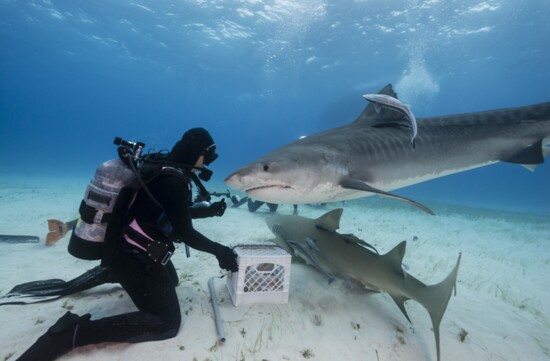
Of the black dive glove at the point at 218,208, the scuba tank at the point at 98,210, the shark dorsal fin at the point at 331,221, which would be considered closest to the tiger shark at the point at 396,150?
the black dive glove at the point at 218,208

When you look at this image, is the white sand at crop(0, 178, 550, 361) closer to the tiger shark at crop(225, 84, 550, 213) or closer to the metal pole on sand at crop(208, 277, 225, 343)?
the metal pole on sand at crop(208, 277, 225, 343)

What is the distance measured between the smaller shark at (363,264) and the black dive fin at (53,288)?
9.72 ft

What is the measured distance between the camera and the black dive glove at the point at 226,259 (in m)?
3.31

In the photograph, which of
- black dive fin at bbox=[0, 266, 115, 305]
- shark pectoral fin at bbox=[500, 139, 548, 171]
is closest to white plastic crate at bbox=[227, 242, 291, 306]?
black dive fin at bbox=[0, 266, 115, 305]

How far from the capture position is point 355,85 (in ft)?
161

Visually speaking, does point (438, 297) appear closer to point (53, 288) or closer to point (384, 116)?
point (384, 116)

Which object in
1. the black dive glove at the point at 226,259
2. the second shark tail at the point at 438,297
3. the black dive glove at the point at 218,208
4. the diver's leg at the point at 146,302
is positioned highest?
the black dive glove at the point at 218,208

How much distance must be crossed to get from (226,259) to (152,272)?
842 mm

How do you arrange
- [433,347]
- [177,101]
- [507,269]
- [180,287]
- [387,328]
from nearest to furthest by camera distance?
1. [433,347]
2. [387,328]
3. [180,287]
4. [507,269]
5. [177,101]

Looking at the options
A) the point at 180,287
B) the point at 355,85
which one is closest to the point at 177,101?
the point at 355,85

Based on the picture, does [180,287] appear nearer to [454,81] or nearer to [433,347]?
[433,347]

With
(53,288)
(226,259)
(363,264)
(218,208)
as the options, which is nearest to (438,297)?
(363,264)

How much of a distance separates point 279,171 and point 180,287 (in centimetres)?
256

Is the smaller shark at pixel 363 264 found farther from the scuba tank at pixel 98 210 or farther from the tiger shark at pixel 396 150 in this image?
the scuba tank at pixel 98 210
